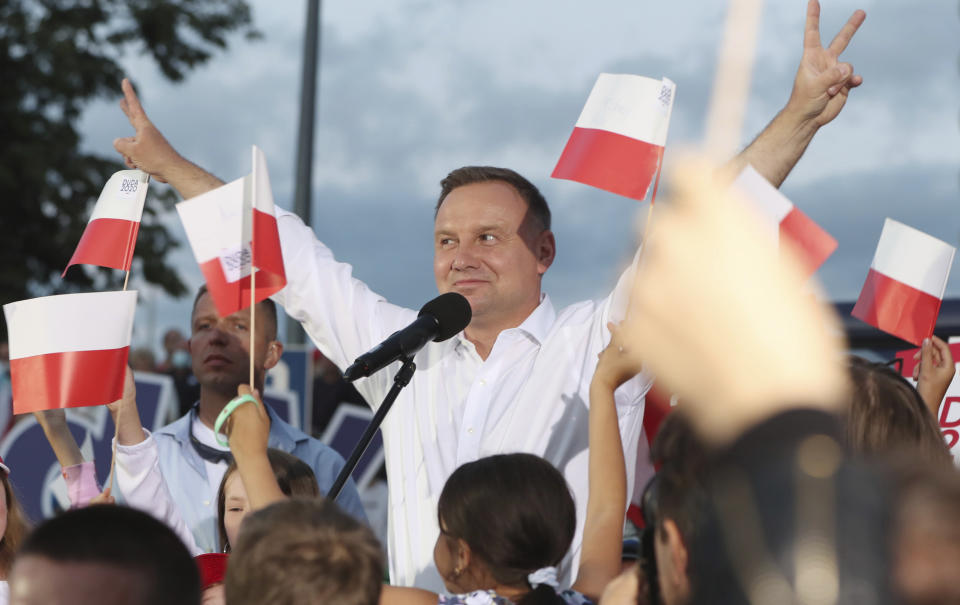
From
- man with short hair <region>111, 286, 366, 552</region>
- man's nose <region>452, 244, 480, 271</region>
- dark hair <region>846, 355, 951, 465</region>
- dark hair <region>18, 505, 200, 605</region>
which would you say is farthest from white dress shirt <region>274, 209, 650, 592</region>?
dark hair <region>18, 505, 200, 605</region>

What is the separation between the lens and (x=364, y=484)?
7.24 meters

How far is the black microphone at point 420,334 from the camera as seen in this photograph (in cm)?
233

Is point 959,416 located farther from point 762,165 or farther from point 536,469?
point 536,469

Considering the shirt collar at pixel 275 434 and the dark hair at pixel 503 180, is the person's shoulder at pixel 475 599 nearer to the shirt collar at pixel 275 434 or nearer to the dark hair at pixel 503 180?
the dark hair at pixel 503 180

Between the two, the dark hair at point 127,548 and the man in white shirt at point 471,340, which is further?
the man in white shirt at point 471,340

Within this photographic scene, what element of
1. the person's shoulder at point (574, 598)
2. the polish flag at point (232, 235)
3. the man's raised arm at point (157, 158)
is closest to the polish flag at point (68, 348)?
the man's raised arm at point (157, 158)

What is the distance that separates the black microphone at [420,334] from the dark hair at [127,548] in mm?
813

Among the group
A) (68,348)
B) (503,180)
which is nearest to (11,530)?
(68,348)

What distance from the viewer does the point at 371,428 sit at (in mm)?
2326

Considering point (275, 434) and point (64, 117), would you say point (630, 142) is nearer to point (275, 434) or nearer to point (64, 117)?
point (275, 434)

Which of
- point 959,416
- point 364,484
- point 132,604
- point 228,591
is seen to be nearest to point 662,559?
point 132,604

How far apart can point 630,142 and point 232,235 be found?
99cm

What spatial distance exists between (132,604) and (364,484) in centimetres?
589

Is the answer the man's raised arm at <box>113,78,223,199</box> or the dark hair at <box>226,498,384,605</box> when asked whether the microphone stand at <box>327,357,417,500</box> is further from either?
the man's raised arm at <box>113,78,223,199</box>
